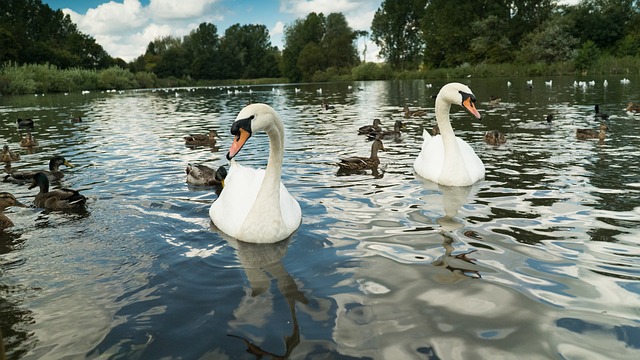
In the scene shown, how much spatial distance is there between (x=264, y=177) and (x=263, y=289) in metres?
1.61

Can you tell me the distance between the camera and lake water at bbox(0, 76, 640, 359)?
11.5 ft

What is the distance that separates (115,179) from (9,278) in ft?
16.0

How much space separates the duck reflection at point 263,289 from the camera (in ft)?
11.5

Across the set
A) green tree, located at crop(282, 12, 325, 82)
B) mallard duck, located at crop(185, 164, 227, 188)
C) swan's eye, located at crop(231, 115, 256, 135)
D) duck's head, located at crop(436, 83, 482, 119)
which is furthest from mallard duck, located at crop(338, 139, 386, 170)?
green tree, located at crop(282, 12, 325, 82)

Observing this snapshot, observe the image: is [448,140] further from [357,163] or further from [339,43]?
[339,43]

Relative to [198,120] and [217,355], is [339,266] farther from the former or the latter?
[198,120]

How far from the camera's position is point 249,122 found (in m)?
5.14

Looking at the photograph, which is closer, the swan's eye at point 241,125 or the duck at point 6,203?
the swan's eye at point 241,125

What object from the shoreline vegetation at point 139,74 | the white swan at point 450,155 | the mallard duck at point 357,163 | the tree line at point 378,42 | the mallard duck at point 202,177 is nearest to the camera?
the white swan at point 450,155

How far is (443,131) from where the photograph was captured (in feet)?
27.4

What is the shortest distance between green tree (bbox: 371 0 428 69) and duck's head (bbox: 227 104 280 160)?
331 feet

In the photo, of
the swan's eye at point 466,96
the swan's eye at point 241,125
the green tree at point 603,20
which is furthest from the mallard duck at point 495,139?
the green tree at point 603,20

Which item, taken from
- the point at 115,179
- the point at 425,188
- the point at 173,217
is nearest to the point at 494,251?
the point at 425,188

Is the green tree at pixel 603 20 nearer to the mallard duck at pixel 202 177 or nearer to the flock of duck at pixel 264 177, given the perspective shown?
the flock of duck at pixel 264 177
